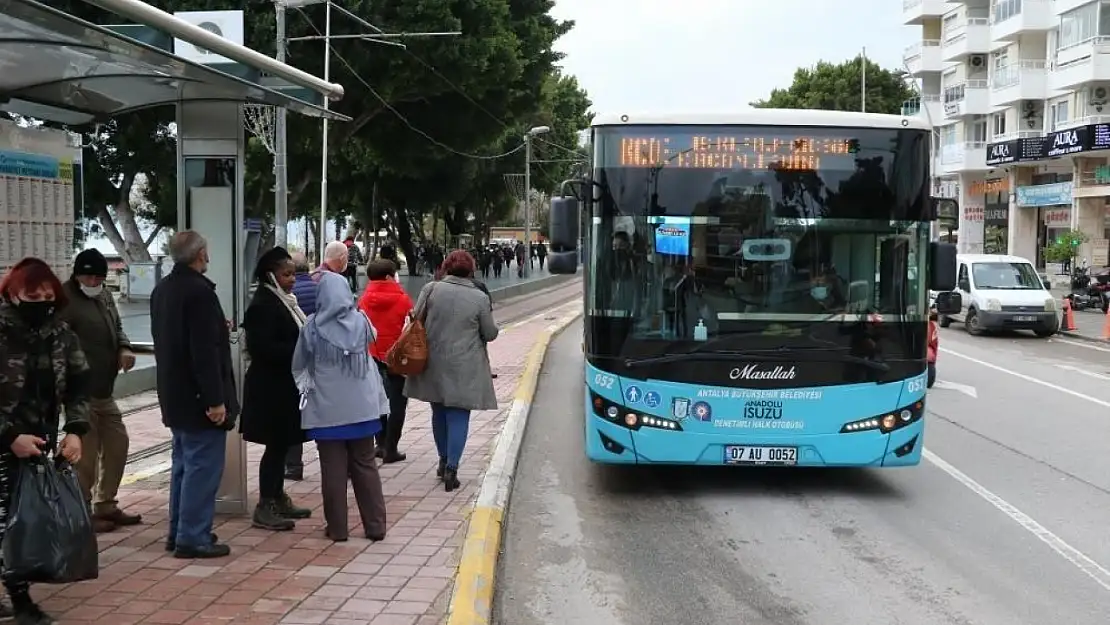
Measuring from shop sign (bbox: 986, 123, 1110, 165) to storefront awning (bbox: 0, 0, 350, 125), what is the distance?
38583 millimetres

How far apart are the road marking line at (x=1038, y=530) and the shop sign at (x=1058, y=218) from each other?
40003 mm

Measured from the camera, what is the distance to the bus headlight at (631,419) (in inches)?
306

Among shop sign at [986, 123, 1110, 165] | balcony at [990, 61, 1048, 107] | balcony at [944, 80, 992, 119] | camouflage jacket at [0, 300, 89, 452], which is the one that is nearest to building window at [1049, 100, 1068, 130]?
balcony at [990, 61, 1048, 107]

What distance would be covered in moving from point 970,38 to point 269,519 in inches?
2080

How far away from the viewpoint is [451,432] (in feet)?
25.6

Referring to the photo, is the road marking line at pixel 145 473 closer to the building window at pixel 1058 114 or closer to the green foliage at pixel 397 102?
the green foliage at pixel 397 102

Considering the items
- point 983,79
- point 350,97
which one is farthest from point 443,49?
point 983,79

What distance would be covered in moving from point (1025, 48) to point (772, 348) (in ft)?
150

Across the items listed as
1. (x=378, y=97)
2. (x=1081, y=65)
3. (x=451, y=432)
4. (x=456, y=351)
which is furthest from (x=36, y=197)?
(x=1081, y=65)

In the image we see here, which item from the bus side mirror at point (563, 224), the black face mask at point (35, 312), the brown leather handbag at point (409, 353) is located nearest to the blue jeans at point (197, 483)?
the black face mask at point (35, 312)

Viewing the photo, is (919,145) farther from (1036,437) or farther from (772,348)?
(1036,437)

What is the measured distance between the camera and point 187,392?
5582mm

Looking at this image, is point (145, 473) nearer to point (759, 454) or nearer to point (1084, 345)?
point (759, 454)

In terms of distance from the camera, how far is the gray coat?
25.6 feet
